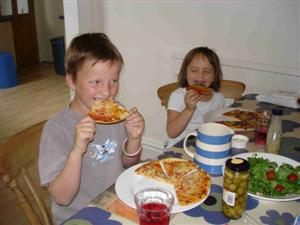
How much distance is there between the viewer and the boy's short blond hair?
1.36 metres

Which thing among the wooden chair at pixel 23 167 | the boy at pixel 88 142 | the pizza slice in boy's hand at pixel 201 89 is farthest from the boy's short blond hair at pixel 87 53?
the pizza slice in boy's hand at pixel 201 89

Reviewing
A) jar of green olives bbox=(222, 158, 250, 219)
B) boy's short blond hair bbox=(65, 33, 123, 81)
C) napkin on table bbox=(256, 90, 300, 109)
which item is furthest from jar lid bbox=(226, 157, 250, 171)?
napkin on table bbox=(256, 90, 300, 109)

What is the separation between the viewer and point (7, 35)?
5.77m

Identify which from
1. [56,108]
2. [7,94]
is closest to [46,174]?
[56,108]

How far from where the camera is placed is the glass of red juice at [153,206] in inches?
35.0

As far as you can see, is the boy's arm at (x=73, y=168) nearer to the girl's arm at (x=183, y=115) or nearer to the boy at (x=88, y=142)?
the boy at (x=88, y=142)

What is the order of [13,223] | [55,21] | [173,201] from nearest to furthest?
1. [173,201]
2. [13,223]
3. [55,21]

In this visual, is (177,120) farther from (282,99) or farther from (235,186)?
(235,186)

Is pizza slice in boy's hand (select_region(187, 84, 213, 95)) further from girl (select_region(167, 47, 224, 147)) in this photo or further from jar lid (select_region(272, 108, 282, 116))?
jar lid (select_region(272, 108, 282, 116))

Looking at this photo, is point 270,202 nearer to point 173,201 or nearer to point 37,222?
point 173,201

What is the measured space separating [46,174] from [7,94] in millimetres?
4062

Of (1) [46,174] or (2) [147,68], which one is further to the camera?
(2) [147,68]

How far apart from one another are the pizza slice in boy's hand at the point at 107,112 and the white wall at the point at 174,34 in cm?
148

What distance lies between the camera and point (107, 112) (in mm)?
1324
